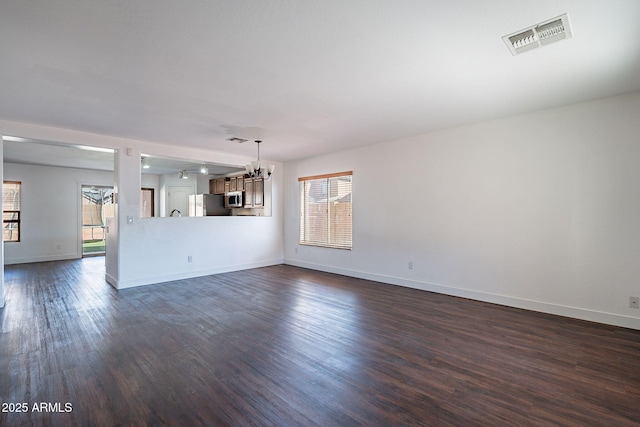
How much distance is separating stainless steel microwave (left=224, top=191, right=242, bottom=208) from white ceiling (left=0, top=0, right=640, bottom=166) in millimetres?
3828

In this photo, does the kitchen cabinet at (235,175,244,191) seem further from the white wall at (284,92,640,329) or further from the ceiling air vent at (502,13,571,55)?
the ceiling air vent at (502,13,571,55)

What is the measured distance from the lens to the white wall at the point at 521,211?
3.30 meters

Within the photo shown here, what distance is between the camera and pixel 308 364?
248cm

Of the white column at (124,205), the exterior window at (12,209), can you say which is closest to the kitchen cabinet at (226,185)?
the white column at (124,205)

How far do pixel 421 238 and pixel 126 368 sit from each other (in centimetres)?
412

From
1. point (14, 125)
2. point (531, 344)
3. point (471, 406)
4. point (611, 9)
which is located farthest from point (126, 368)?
point (611, 9)

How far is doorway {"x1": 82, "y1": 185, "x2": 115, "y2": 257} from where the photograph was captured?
8858mm

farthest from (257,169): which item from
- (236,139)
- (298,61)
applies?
(298,61)

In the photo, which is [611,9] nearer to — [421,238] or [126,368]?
[421,238]

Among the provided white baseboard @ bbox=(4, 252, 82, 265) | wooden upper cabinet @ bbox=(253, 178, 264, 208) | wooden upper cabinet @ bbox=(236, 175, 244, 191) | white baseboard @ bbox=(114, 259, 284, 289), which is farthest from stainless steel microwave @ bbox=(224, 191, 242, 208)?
white baseboard @ bbox=(4, 252, 82, 265)

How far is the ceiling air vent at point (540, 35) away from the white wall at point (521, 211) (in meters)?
1.86

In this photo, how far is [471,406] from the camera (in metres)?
1.94

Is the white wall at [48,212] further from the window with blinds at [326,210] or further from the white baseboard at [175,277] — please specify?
the window with blinds at [326,210]

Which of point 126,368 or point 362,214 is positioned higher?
point 362,214
